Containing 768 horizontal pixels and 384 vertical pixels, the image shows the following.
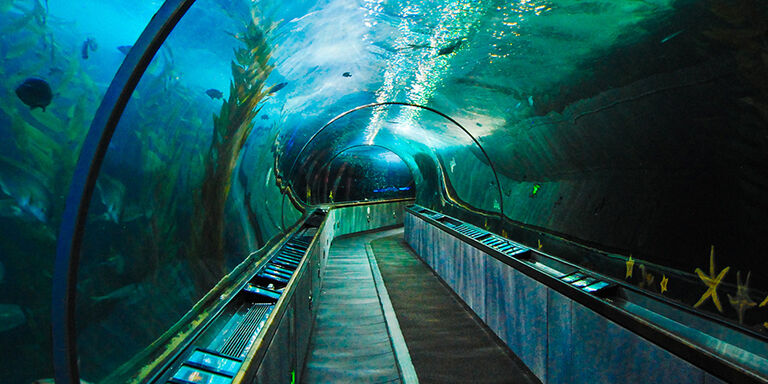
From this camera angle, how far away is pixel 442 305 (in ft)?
21.2

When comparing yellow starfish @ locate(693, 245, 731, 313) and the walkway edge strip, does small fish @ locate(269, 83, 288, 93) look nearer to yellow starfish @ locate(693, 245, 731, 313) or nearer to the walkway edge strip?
the walkway edge strip

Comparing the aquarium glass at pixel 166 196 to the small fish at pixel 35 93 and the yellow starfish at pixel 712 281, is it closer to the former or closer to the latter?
the small fish at pixel 35 93

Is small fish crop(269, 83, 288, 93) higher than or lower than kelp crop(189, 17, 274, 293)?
higher

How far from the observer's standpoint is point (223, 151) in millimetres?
3496

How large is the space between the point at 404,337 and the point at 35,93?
4601 mm

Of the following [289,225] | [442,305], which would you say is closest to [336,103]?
[289,225]

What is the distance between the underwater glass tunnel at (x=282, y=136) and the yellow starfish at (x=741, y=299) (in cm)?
1

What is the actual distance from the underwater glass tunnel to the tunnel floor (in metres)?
1.49

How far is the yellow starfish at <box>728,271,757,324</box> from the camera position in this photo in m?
2.72

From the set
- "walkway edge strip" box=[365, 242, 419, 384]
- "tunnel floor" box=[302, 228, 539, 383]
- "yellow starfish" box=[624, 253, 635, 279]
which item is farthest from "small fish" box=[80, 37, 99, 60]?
"yellow starfish" box=[624, 253, 635, 279]

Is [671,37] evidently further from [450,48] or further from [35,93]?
[35,93]

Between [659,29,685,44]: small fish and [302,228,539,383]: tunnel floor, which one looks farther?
[302,228,539,383]: tunnel floor

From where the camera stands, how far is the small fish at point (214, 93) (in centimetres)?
284

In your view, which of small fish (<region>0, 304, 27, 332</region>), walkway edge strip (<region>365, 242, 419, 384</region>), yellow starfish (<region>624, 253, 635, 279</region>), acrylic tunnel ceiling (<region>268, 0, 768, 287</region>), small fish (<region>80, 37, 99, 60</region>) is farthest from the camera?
walkway edge strip (<region>365, 242, 419, 384</region>)
